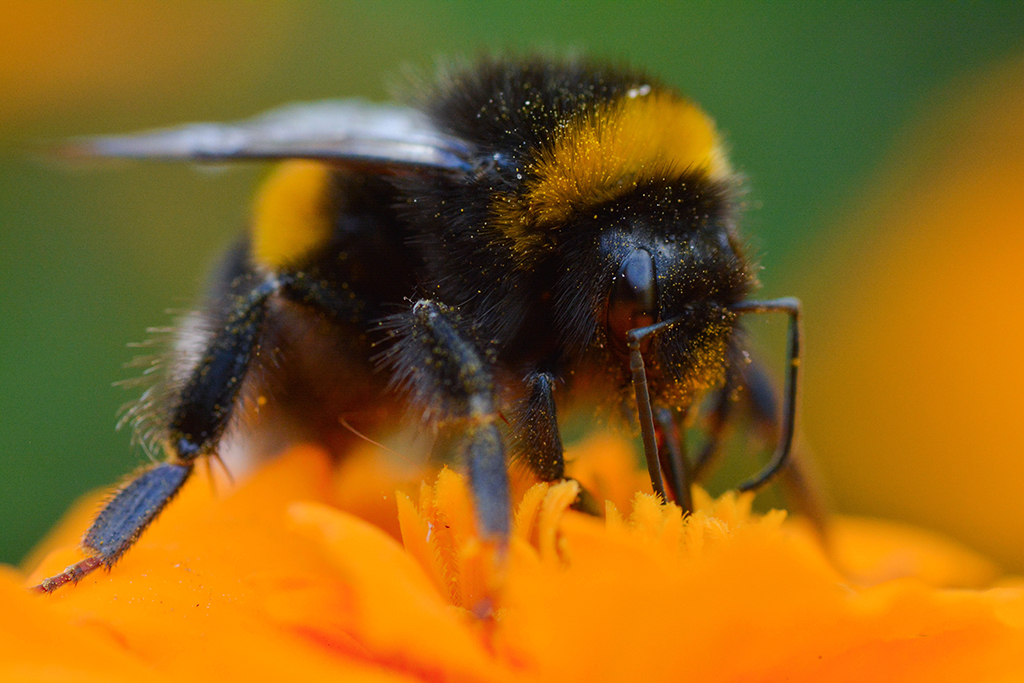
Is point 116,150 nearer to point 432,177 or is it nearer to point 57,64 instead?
point 432,177

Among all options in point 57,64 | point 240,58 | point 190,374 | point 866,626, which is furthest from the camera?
point 240,58

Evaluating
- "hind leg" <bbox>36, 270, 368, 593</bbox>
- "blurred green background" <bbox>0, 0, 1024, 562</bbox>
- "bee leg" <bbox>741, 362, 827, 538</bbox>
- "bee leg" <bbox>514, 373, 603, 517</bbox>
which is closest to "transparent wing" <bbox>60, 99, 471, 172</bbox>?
"hind leg" <bbox>36, 270, 368, 593</bbox>

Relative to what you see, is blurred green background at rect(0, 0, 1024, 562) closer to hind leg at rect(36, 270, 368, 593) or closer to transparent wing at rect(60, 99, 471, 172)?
transparent wing at rect(60, 99, 471, 172)

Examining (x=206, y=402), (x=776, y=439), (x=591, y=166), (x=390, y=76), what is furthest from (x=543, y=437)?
(x=390, y=76)

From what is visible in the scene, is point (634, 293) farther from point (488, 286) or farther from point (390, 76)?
point (390, 76)

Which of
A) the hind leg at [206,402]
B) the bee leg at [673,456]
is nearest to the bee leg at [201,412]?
the hind leg at [206,402]

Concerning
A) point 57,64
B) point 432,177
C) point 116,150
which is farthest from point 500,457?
point 57,64
